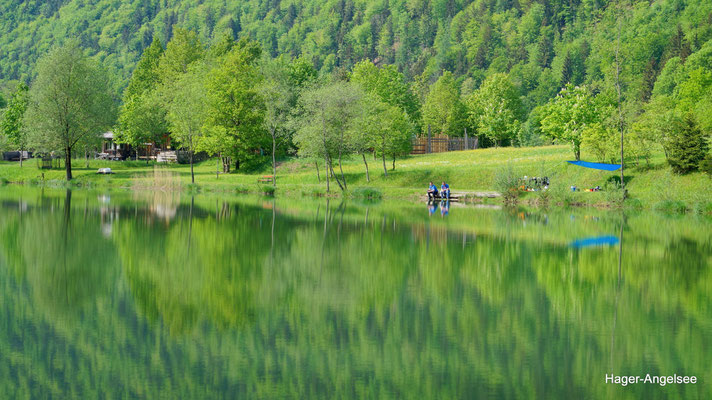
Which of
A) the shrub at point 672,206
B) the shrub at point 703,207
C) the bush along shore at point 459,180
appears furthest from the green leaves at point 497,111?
the shrub at point 703,207

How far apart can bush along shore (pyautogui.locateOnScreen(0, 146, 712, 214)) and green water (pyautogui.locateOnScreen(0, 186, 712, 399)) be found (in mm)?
19850

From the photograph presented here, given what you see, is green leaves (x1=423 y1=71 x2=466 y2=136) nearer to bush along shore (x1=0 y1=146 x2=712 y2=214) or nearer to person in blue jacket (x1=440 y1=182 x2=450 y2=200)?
bush along shore (x1=0 y1=146 x2=712 y2=214)

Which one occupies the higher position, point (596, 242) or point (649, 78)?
point (649, 78)

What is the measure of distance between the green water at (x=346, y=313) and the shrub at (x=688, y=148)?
80.1 ft

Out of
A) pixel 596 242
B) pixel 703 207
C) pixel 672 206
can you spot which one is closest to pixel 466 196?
pixel 672 206

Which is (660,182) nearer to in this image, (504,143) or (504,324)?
(504,324)

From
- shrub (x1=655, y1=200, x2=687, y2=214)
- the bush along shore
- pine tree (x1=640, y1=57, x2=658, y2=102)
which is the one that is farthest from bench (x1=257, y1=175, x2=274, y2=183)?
pine tree (x1=640, y1=57, x2=658, y2=102)

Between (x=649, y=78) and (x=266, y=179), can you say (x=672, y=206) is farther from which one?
(x=649, y=78)

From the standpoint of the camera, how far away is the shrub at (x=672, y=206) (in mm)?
51531

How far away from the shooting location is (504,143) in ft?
362

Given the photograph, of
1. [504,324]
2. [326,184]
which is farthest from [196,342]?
[326,184]

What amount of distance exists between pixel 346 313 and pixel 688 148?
1875 inches

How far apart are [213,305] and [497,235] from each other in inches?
783

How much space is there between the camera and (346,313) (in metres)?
18.5
